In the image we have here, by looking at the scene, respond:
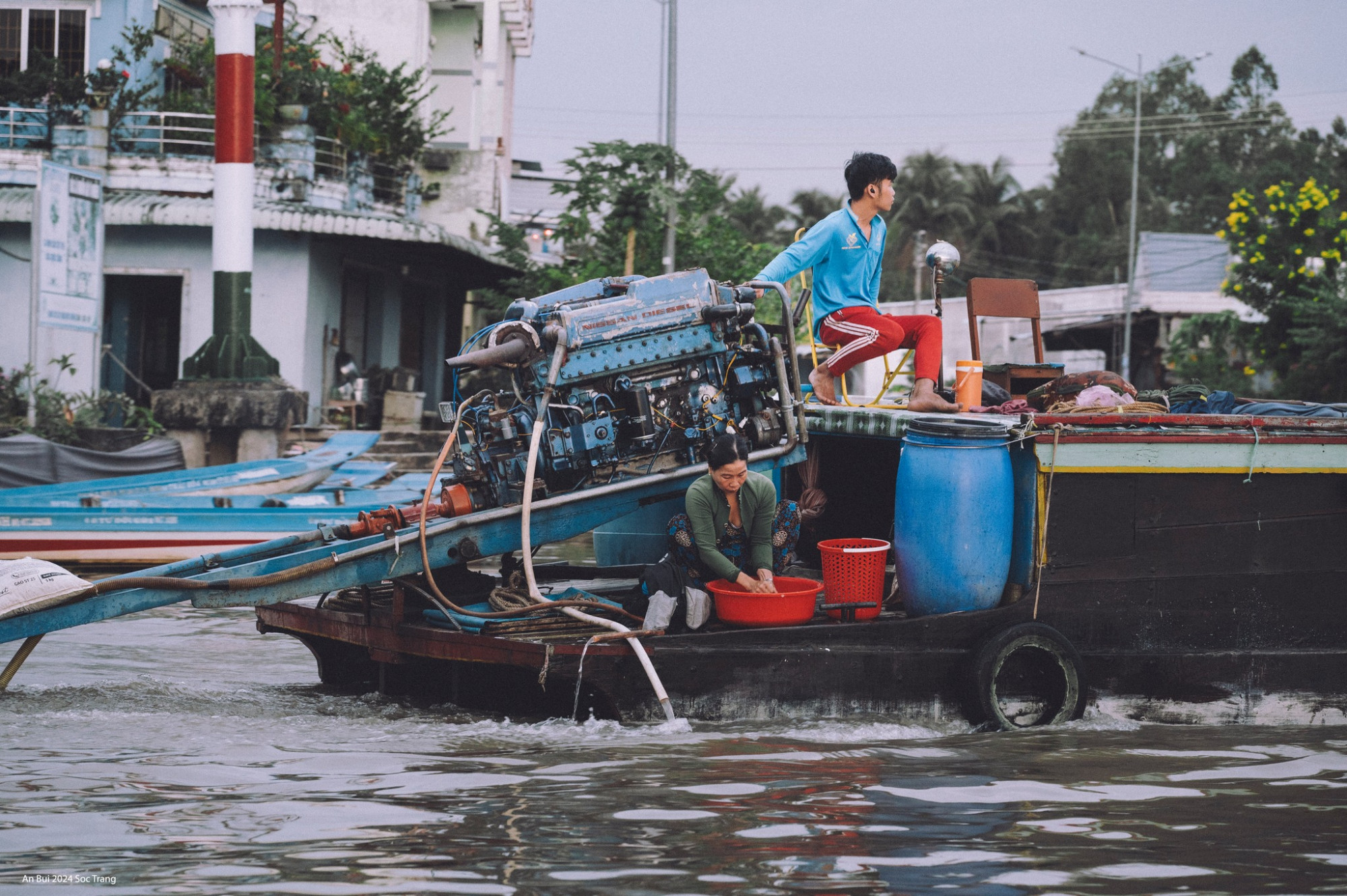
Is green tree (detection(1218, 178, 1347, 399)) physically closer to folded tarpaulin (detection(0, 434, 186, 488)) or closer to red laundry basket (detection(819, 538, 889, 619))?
folded tarpaulin (detection(0, 434, 186, 488))

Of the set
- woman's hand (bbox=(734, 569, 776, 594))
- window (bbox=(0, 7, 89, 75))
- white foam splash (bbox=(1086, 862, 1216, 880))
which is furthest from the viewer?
window (bbox=(0, 7, 89, 75))

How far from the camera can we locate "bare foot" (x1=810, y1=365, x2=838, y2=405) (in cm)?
791

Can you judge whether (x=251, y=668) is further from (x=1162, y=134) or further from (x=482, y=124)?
(x=1162, y=134)

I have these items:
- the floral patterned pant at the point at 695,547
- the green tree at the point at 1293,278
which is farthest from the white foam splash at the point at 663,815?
the green tree at the point at 1293,278

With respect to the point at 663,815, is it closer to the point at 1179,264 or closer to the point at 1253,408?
the point at 1253,408

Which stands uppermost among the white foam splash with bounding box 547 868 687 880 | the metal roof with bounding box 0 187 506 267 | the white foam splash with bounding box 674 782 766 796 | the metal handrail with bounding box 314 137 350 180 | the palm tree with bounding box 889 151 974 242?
the palm tree with bounding box 889 151 974 242

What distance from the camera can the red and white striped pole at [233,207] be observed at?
1661 centimetres

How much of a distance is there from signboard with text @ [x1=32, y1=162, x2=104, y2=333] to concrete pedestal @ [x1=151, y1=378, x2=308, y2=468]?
1.44m

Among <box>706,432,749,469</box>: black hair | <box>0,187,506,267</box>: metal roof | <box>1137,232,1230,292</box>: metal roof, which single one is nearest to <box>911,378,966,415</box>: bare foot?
<box>706,432,749,469</box>: black hair

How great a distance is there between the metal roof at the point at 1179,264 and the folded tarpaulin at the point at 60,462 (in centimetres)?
3255

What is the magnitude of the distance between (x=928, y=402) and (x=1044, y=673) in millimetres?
1580

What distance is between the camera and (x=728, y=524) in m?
6.82

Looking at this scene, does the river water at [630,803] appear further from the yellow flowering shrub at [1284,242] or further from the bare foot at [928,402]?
the yellow flowering shrub at [1284,242]

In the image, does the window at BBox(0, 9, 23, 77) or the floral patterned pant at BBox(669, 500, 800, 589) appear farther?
the window at BBox(0, 9, 23, 77)
